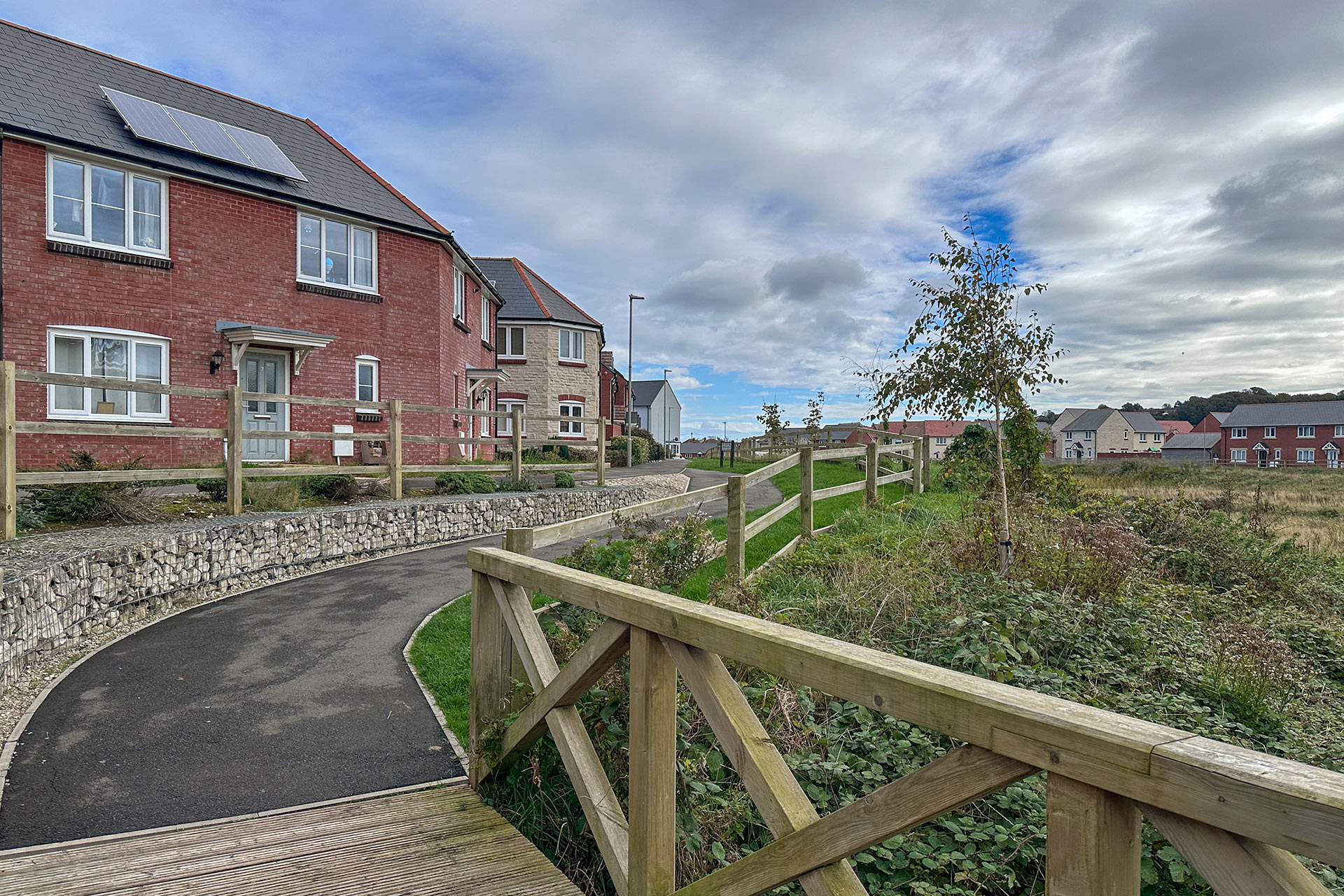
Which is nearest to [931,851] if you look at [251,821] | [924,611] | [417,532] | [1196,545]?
[924,611]

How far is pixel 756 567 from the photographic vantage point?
336 inches

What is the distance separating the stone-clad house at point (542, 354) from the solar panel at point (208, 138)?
48.3ft

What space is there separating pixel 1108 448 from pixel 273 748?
331 ft

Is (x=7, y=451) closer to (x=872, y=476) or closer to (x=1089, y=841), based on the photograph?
(x=1089, y=841)

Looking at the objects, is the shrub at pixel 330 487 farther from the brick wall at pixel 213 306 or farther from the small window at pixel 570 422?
the small window at pixel 570 422

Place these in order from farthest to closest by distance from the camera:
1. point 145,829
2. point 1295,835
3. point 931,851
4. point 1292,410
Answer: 1. point 1292,410
2. point 145,829
3. point 931,851
4. point 1295,835

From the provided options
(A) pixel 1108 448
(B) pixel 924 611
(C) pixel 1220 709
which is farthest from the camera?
(A) pixel 1108 448

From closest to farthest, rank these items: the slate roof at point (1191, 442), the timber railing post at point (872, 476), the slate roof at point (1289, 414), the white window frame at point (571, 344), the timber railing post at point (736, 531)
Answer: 1. the timber railing post at point (736, 531)
2. the timber railing post at point (872, 476)
3. the white window frame at point (571, 344)
4. the slate roof at point (1289, 414)
5. the slate roof at point (1191, 442)

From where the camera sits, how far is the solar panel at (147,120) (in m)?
15.2

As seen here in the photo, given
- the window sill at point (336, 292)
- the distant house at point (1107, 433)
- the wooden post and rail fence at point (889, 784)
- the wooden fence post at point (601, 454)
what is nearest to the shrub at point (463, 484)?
the wooden fence post at point (601, 454)

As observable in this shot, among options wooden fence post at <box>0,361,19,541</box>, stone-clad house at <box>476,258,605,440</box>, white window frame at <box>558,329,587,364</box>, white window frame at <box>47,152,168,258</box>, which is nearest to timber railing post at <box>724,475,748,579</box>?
wooden fence post at <box>0,361,19,541</box>

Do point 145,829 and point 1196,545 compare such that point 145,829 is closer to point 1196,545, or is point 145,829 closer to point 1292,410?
point 1196,545

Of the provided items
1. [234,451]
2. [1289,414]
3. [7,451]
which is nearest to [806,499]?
[234,451]

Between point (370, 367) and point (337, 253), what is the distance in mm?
2830
